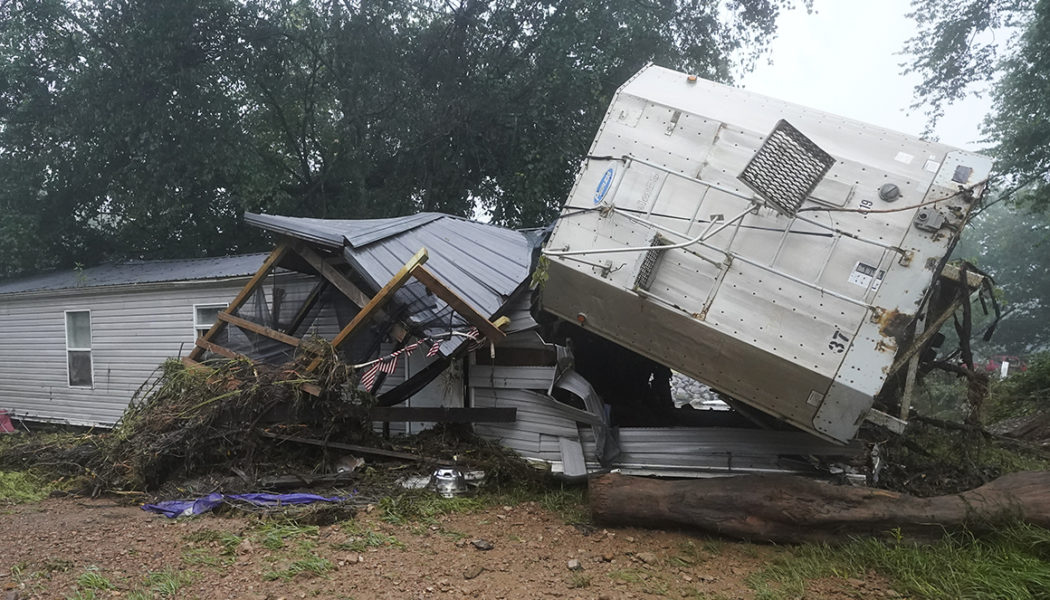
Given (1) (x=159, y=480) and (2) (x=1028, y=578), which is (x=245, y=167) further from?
(2) (x=1028, y=578)

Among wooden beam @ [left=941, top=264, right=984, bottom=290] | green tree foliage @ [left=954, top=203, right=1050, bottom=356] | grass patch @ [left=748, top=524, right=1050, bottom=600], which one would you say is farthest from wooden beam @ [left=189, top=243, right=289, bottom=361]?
green tree foliage @ [left=954, top=203, right=1050, bottom=356]

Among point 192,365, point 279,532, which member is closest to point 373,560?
point 279,532

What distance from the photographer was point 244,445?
250 inches

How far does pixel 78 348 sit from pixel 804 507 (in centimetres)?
1191

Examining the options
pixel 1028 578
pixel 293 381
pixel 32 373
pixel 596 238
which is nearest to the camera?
pixel 1028 578

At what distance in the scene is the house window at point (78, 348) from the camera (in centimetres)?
1080

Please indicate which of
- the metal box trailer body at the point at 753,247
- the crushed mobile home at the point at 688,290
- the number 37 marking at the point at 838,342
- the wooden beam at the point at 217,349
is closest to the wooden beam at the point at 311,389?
the crushed mobile home at the point at 688,290

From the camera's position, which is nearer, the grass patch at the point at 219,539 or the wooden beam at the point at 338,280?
the grass patch at the point at 219,539

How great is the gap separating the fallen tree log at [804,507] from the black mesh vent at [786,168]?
225 centimetres

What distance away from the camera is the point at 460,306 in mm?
5879

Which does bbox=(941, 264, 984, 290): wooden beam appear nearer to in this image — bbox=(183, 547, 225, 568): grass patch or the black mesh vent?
the black mesh vent

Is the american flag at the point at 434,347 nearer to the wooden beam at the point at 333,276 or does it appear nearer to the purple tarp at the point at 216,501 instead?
the wooden beam at the point at 333,276

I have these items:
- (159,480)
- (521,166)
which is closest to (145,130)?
(521,166)

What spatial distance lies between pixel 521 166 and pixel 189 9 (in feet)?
28.6
